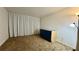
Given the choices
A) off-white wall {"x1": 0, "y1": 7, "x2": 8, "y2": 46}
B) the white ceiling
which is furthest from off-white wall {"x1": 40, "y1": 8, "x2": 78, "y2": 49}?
off-white wall {"x1": 0, "y1": 7, "x2": 8, "y2": 46}

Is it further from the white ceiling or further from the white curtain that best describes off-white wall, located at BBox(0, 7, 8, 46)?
the white ceiling

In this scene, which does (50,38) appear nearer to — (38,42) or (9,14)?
(38,42)

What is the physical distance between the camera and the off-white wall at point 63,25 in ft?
6.97

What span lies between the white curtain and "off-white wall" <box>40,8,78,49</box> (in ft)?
0.67

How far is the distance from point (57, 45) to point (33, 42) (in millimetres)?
647

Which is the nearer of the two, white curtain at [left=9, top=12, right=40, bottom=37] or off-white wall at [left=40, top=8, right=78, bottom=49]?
off-white wall at [left=40, top=8, right=78, bottom=49]

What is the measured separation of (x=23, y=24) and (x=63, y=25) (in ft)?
3.66

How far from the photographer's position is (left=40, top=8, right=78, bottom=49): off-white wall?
213 centimetres

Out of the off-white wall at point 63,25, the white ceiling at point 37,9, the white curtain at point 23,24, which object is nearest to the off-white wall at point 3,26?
the white curtain at point 23,24

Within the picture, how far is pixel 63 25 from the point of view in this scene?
233 centimetres

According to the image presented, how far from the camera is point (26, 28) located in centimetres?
245

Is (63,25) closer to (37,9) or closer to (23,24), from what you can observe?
(37,9)

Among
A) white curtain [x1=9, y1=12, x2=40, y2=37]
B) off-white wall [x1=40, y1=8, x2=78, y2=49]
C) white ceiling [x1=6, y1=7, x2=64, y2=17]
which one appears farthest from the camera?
white curtain [x1=9, y1=12, x2=40, y2=37]

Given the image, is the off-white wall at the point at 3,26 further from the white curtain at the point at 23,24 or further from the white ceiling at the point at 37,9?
the white ceiling at the point at 37,9
